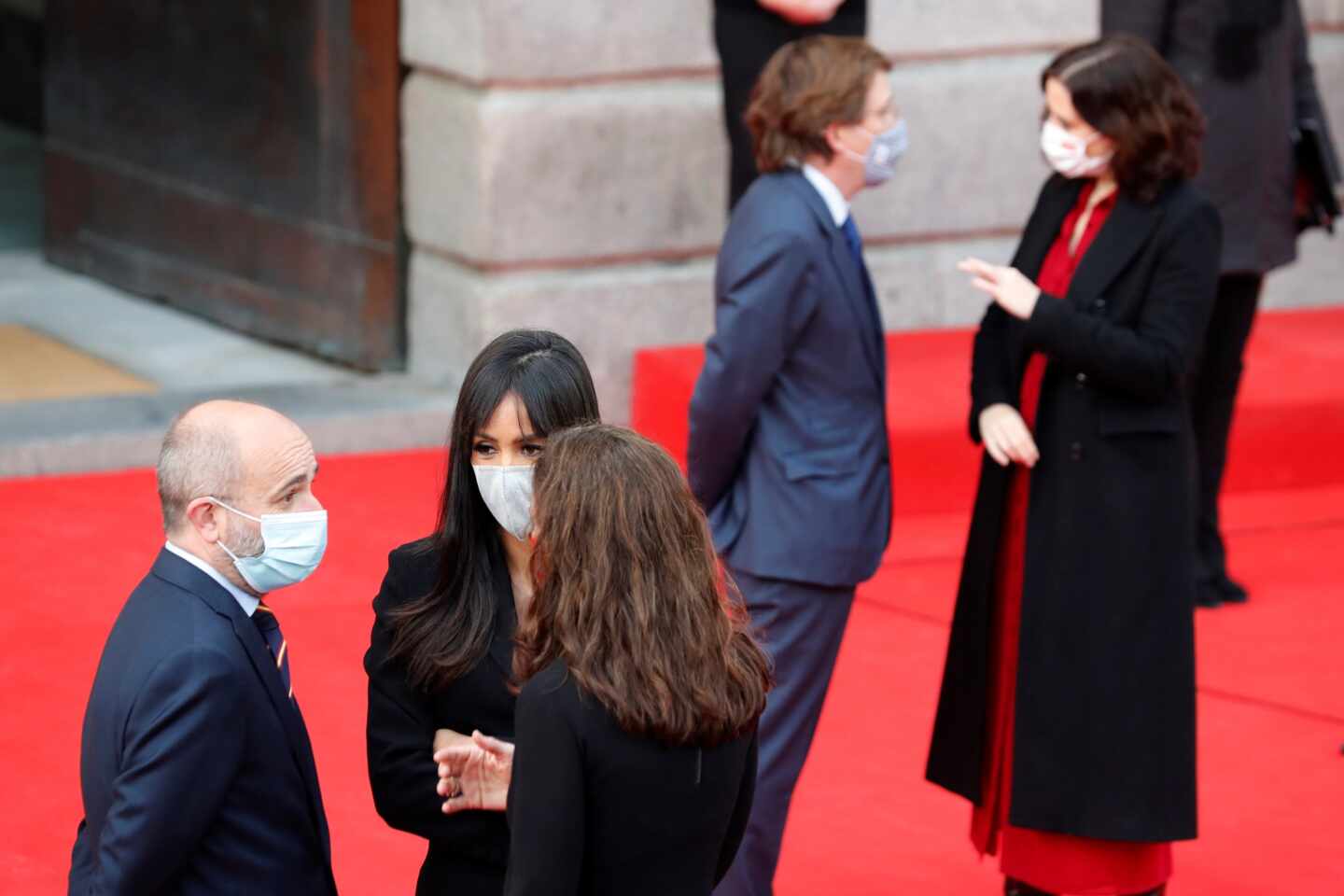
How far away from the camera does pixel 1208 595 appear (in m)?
6.52

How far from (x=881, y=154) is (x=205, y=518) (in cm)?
211

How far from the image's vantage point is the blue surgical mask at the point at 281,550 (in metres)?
2.95

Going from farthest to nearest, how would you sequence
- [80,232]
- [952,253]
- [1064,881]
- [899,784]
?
1. [80,232]
2. [952,253]
3. [899,784]
4. [1064,881]

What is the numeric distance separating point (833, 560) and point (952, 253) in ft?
13.4

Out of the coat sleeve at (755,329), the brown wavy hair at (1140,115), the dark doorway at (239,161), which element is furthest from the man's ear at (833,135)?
the dark doorway at (239,161)

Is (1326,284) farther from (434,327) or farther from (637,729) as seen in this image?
(637,729)

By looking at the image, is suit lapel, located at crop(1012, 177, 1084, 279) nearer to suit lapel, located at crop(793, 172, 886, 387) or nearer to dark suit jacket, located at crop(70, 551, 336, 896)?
suit lapel, located at crop(793, 172, 886, 387)

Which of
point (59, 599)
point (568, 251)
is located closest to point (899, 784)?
point (59, 599)

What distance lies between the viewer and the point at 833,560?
4.33 metres

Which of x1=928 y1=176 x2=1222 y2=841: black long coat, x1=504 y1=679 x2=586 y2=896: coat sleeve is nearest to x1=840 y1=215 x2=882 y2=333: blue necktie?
x1=928 y1=176 x2=1222 y2=841: black long coat

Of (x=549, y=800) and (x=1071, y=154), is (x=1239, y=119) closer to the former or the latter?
(x=1071, y=154)

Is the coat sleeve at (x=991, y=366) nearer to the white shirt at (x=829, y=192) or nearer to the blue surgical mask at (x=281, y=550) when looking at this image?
the white shirt at (x=829, y=192)

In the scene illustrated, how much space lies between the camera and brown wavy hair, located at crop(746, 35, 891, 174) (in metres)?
4.45

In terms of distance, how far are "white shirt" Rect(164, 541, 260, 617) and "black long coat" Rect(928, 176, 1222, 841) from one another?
1.85 m
